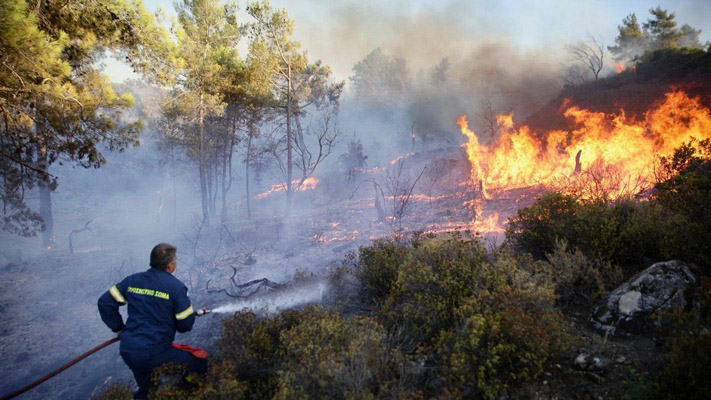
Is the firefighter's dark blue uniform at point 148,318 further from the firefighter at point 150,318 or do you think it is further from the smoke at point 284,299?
the smoke at point 284,299

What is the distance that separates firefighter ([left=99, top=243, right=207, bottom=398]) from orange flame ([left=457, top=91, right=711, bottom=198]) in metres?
13.7

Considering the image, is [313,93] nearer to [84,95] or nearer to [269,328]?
[84,95]

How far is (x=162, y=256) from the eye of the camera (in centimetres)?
421

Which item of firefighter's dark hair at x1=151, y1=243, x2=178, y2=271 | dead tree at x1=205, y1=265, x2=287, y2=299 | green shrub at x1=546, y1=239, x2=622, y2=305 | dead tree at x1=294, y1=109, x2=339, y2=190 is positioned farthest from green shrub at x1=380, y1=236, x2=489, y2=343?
dead tree at x1=294, y1=109, x2=339, y2=190

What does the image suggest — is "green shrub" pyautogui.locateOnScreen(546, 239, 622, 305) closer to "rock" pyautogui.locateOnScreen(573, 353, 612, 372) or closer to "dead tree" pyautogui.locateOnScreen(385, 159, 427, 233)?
"rock" pyautogui.locateOnScreen(573, 353, 612, 372)

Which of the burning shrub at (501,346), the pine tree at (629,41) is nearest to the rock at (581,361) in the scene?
the burning shrub at (501,346)

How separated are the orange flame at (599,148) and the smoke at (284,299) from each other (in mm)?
10927

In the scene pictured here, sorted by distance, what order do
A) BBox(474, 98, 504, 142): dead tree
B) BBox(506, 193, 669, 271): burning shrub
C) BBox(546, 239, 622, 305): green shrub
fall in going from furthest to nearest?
BBox(474, 98, 504, 142): dead tree < BBox(506, 193, 669, 271): burning shrub < BBox(546, 239, 622, 305): green shrub

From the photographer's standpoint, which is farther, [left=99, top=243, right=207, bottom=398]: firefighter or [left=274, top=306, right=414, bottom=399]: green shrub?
[left=99, top=243, right=207, bottom=398]: firefighter

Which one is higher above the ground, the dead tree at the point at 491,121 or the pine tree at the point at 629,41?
the pine tree at the point at 629,41

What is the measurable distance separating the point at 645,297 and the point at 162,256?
19.9 feet

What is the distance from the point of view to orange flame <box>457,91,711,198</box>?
14.0m

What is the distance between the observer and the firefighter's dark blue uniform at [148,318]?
156 inches

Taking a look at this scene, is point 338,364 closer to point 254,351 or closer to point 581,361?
point 254,351
